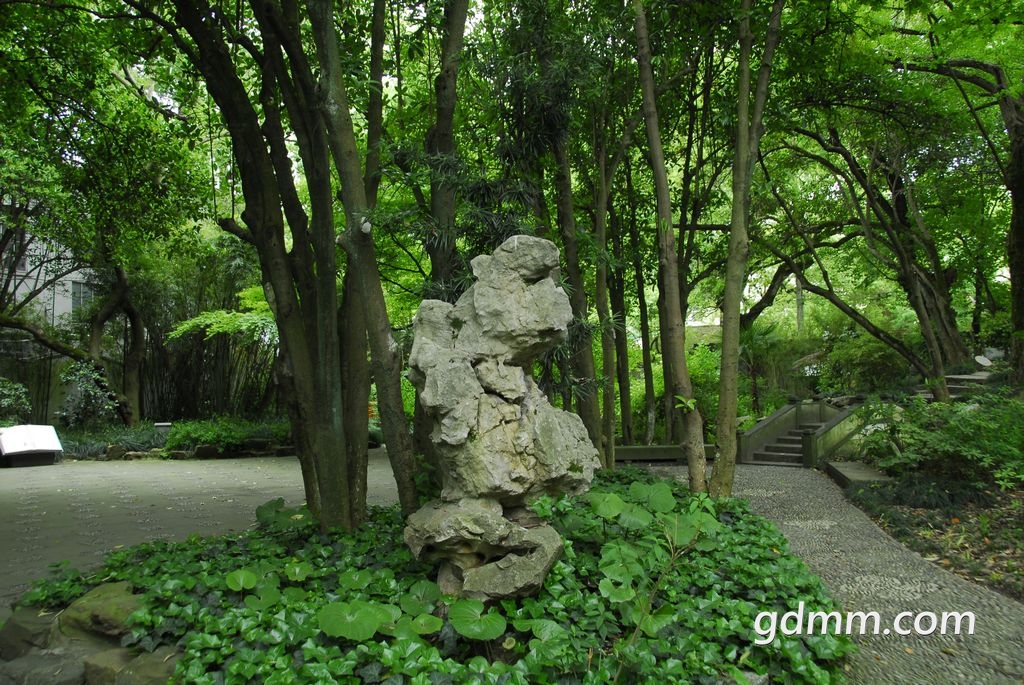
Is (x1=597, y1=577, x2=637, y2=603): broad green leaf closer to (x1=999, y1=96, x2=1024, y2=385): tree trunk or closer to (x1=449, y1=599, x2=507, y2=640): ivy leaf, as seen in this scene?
(x1=449, y1=599, x2=507, y2=640): ivy leaf

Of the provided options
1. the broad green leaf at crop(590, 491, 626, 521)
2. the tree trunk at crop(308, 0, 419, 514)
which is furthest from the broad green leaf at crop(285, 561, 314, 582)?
the broad green leaf at crop(590, 491, 626, 521)

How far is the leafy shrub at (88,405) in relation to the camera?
14.5 meters

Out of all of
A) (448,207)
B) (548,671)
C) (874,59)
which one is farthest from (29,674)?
(874,59)

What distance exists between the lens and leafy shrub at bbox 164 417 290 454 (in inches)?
529

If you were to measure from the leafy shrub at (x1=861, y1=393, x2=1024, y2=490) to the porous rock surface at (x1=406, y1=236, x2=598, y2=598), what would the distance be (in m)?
4.59

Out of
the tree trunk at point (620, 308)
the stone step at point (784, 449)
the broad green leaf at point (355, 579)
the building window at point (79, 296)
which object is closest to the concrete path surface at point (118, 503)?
the broad green leaf at point (355, 579)

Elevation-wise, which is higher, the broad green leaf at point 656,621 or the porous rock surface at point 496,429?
the porous rock surface at point 496,429

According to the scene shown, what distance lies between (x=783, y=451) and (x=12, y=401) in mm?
14503

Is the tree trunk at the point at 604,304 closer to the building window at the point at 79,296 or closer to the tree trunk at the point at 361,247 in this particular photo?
the tree trunk at the point at 361,247

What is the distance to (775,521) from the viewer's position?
239 inches

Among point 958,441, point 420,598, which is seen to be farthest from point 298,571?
point 958,441

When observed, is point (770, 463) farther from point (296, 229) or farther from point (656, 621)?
point (656, 621)

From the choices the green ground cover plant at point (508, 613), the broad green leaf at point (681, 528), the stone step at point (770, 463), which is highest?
the broad green leaf at point (681, 528)

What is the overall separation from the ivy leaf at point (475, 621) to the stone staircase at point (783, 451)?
8.58 m
